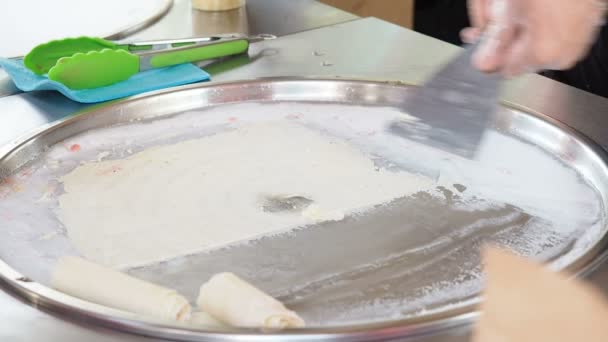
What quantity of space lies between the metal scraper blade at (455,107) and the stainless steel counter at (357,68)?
0.24 meters

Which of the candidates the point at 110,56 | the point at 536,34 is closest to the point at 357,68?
the point at 110,56

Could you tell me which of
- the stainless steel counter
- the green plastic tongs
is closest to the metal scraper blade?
the stainless steel counter

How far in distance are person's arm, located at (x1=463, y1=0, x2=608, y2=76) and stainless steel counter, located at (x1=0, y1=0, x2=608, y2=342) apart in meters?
0.24

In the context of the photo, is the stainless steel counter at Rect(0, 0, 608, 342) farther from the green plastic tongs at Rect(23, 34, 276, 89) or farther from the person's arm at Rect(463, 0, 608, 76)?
the person's arm at Rect(463, 0, 608, 76)

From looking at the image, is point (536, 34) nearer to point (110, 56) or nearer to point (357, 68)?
point (357, 68)

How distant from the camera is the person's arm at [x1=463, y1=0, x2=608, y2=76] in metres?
0.78

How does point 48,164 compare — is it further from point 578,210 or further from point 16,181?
point 578,210

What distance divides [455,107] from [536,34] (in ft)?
0.36

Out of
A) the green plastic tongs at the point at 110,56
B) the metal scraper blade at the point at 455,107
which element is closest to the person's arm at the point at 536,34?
the metal scraper blade at the point at 455,107

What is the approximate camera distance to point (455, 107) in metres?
0.85

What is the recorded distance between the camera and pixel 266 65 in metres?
1.31

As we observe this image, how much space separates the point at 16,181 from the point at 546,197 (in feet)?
1.96

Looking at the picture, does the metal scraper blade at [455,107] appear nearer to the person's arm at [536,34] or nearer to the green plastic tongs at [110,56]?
the person's arm at [536,34]

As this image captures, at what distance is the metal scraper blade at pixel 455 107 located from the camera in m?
0.84
